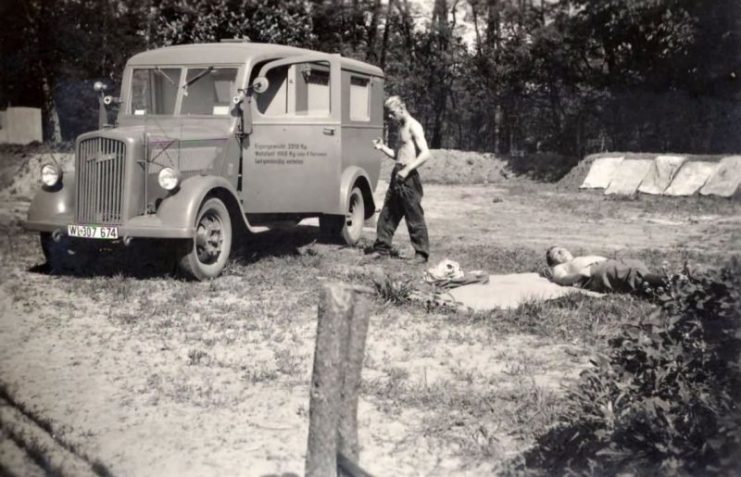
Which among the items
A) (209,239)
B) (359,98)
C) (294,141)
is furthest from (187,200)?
(359,98)

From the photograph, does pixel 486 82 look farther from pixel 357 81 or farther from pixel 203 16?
pixel 357 81

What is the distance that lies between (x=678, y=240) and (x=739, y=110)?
9557 millimetres

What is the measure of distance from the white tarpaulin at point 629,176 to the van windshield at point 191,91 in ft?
35.5

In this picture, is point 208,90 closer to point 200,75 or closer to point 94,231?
point 200,75

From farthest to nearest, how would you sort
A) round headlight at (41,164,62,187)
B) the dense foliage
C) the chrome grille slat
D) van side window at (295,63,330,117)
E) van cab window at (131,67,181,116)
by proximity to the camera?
1. the dense foliage
2. van side window at (295,63,330,117)
3. van cab window at (131,67,181,116)
4. round headlight at (41,164,62,187)
5. the chrome grille slat

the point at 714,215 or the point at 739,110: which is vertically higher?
the point at 739,110

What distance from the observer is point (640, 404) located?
3.31 meters

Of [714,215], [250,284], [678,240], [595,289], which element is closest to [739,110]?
[714,215]

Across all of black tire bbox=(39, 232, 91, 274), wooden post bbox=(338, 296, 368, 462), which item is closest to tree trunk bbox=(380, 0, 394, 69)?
black tire bbox=(39, 232, 91, 274)

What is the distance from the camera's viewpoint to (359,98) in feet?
32.3

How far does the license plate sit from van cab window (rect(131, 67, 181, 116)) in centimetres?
173

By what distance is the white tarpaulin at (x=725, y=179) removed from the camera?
1534 cm

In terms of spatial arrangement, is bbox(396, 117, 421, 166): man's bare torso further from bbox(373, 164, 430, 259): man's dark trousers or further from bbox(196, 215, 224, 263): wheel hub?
bbox(196, 215, 224, 263): wheel hub

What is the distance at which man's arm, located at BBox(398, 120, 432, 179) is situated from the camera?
330 inches
